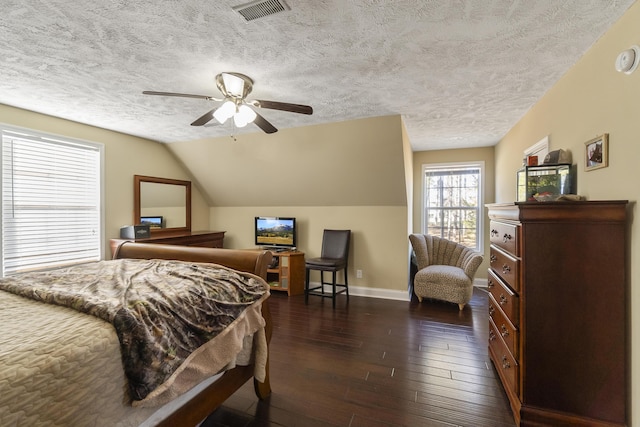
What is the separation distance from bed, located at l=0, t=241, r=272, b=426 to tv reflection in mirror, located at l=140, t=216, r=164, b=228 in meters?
2.73

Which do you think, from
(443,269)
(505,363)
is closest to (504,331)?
(505,363)

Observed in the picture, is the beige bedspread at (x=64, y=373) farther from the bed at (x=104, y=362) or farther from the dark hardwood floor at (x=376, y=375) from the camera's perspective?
the dark hardwood floor at (x=376, y=375)

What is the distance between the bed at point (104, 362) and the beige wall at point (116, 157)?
2482mm

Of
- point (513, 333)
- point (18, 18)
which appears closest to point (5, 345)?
point (18, 18)

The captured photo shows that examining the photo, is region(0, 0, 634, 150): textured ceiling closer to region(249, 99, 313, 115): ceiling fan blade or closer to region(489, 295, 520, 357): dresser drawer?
region(249, 99, 313, 115): ceiling fan blade

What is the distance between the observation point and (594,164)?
1819 millimetres

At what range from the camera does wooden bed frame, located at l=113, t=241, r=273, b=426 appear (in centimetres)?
138

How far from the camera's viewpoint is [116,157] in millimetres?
3996

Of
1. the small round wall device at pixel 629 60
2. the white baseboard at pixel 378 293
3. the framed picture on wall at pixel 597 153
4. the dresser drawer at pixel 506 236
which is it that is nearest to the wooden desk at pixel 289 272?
the white baseboard at pixel 378 293

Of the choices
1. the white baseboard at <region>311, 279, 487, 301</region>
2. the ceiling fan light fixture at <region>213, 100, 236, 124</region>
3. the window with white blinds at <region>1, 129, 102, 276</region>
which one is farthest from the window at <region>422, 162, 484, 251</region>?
the window with white blinds at <region>1, 129, 102, 276</region>

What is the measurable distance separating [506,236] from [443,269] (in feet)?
7.09

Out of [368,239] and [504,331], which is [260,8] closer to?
[504,331]

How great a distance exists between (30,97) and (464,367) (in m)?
4.76

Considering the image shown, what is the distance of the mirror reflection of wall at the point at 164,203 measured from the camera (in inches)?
173
